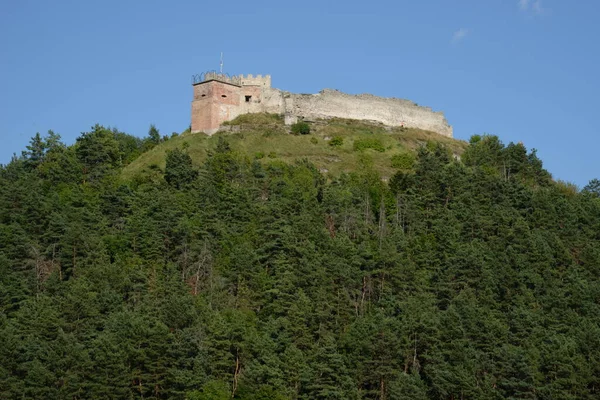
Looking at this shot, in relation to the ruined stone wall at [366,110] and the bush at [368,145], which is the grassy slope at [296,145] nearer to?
the bush at [368,145]

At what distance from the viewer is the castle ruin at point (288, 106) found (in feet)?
255

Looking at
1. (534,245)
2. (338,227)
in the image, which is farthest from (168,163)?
(534,245)

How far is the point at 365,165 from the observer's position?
75312mm

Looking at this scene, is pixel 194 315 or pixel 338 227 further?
pixel 338 227

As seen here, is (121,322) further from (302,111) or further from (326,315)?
(302,111)

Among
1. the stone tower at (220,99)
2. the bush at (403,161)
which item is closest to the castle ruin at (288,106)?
the stone tower at (220,99)

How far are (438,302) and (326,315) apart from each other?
695 cm

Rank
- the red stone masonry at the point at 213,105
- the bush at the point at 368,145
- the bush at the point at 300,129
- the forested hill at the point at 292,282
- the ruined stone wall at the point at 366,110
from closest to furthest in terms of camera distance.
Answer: the forested hill at the point at 292,282, the red stone masonry at the point at 213,105, the bush at the point at 368,145, the bush at the point at 300,129, the ruined stone wall at the point at 366,110

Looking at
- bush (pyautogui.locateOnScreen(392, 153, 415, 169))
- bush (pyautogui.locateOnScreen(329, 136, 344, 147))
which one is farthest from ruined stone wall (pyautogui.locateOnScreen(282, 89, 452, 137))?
bush (pyautogui.locateOnScreen(392, 153, 415, 169))

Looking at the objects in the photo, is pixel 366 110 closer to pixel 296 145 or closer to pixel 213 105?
pixel 296 145

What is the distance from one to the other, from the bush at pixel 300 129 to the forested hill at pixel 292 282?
5.71 m

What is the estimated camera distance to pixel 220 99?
78000 millimetres

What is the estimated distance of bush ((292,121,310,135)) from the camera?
3083 inches

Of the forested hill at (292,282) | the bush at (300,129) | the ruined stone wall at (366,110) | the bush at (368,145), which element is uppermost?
the ruined stone wall at (366,110)
